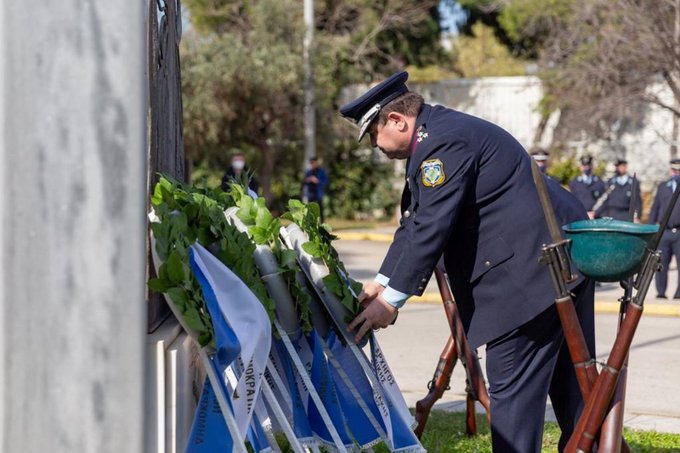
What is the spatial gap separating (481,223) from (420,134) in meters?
0.41

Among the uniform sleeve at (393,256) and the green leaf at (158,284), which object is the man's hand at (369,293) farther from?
the green leaf at (158,284)

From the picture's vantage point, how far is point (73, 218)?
2984 millimetres

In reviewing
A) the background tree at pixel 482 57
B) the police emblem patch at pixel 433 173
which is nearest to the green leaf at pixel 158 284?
the police emblem patch at pixel 433 173

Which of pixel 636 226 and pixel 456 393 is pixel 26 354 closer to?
pixel 636 226

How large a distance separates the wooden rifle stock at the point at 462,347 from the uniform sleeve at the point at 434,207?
1.38 metres

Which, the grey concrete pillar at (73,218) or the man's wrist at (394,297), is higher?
the grey concrete pillar at (73,218)

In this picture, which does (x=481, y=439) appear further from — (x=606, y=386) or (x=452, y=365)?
(x=606, y=386)

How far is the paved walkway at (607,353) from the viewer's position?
728 cm

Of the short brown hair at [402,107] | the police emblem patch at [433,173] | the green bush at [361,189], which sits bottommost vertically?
the green bush at [361,189]

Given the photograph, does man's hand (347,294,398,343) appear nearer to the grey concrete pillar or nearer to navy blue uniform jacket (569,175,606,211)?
the grey concrete pillar

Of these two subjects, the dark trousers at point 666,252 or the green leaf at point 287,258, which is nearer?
the green leaf at point 287,258

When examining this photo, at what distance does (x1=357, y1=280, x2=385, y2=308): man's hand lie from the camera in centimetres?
433

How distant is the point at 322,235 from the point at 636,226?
4.46 feet

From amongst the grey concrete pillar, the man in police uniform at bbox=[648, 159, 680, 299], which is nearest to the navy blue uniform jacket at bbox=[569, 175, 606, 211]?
the man in police uniform at bbox=[648, 159, 680, 299]
